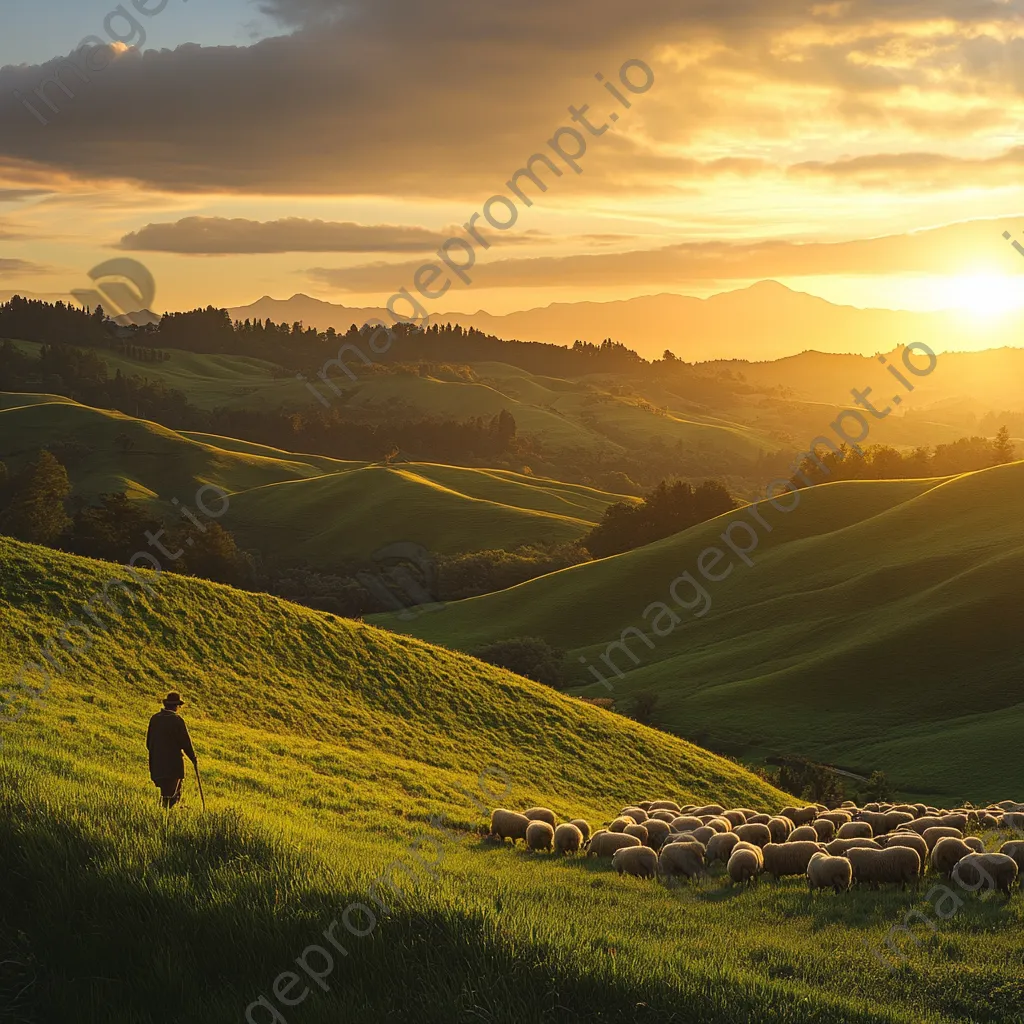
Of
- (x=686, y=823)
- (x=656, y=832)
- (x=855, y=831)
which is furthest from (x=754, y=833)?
(x=656, y=832)

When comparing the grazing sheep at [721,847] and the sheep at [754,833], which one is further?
the sheep at [754,833]

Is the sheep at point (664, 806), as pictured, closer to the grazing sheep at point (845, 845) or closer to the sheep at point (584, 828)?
the sheep at point (584, 828)

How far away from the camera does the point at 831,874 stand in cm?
1994

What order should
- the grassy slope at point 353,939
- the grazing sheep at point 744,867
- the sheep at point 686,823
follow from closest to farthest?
the grassy slope at point 353,939, the grazing sheep at point 744,867, the sheep at point 686,823

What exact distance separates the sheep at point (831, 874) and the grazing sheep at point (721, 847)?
3197mm

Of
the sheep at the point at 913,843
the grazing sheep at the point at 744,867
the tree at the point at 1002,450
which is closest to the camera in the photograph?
the grazing sheep at the point at 744,867

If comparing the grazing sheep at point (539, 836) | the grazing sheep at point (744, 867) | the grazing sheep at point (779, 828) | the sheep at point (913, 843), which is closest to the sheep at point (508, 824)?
the grazing sheep at point (539, 836)

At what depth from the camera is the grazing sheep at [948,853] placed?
20250 mm

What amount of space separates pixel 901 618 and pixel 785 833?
55.7m

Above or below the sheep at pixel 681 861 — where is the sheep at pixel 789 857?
above

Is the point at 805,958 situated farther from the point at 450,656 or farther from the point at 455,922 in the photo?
the point at 450,656

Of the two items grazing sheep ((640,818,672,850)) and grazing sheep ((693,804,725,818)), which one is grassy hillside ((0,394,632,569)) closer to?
grazing sheep ((693,804,725,818))

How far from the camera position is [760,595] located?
9419 centimetres

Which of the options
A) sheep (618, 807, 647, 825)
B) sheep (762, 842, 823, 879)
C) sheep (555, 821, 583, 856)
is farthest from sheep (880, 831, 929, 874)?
sheep (618, 807, 647, 825)
